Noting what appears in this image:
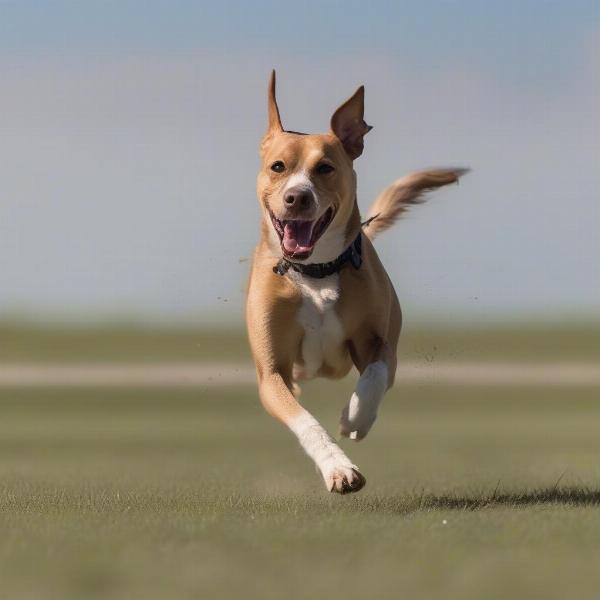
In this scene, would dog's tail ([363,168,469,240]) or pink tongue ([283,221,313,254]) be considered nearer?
pink tongue ([283,221,313,254])

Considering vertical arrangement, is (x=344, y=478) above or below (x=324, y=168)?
below

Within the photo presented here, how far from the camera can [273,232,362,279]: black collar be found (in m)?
8.01

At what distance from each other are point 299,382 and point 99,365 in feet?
59.6

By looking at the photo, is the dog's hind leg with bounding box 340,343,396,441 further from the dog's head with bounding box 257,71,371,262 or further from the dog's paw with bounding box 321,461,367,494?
the dog's paw with bounding box 321,461,367,494

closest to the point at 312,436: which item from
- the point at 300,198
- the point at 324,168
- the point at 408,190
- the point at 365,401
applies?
the point at 365,401

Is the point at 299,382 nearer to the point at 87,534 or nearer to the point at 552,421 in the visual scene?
the point at 87,534

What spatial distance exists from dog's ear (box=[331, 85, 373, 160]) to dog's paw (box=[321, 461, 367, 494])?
194 cm

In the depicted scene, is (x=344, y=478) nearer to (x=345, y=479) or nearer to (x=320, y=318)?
(x=345, y=479)

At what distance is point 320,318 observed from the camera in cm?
805

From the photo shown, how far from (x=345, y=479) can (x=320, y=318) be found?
1243 mm

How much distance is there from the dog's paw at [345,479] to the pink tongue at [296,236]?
4.15 ft

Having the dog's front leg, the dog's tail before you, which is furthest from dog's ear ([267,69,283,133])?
the dog's tail

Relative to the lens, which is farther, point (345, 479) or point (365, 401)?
point (365, 401)

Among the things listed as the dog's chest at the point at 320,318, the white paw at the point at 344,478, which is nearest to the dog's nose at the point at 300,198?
the dog's chest at the point at 320,318
